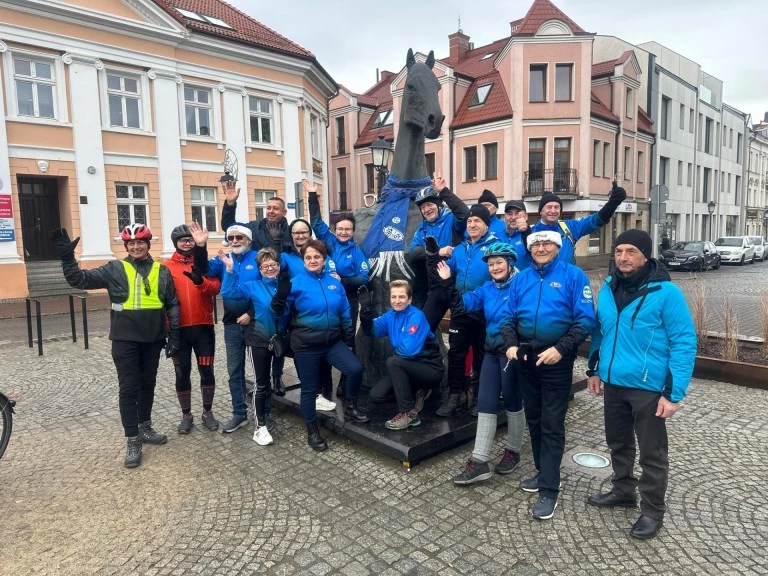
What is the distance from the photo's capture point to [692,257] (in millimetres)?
23438

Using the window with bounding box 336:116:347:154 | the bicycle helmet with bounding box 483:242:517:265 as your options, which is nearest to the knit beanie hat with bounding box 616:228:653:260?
the bicycle helmet with bounding box 483:242:517:265

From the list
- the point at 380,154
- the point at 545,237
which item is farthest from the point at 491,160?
the point at 545,237

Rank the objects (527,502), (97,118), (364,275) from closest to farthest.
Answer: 1. (527,502)
2. (364,275)
3. (97,118)

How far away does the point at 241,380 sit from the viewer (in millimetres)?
5344

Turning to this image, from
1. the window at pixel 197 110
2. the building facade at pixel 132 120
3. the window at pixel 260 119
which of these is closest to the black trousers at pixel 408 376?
the building facade at pixel 132 120

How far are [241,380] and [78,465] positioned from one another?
58.9 inches

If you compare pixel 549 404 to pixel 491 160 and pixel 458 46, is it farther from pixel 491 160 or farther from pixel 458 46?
pixel 458 46

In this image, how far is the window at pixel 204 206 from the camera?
19.4 metres

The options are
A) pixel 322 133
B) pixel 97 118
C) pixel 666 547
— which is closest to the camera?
pixel 666 547

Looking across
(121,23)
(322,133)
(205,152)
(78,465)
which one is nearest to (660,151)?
(322,133)

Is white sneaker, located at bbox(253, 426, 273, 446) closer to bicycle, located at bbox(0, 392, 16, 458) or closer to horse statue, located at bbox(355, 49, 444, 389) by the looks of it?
horse statue, located at bbox(355, 49, 444, 389)

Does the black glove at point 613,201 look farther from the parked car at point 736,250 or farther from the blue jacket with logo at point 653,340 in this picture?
the parked car at point 736,250

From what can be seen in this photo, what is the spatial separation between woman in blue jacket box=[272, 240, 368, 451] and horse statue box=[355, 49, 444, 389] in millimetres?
707

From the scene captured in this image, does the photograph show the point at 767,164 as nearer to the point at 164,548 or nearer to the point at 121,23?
the point at 121,23
